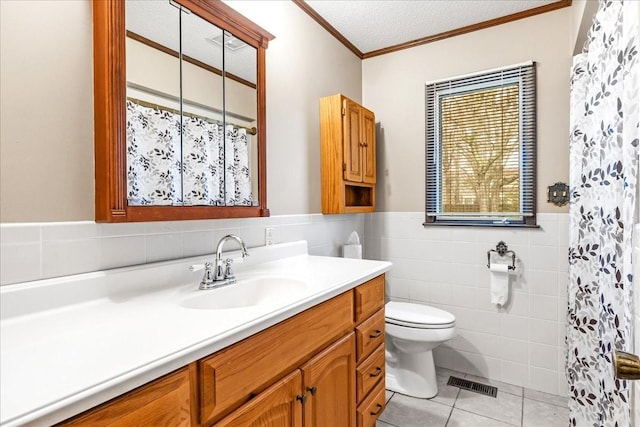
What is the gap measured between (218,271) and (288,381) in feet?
1.71

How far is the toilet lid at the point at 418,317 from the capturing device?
204cm

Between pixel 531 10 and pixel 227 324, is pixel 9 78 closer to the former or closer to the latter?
pixel 227 324

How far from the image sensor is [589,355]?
138cm

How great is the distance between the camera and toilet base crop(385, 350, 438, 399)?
2.13 meters

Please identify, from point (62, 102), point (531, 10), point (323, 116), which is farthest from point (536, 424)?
point (62, 102)

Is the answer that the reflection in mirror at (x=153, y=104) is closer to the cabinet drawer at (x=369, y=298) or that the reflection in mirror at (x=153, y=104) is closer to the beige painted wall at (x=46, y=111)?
the beige painted wall at (x=46, y=111)

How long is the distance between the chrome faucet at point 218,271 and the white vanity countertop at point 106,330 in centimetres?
5

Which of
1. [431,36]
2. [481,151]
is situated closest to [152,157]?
[481,151]

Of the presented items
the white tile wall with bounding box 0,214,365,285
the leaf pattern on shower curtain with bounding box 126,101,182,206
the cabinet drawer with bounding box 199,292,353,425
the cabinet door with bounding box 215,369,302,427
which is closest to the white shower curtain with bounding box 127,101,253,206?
the leaf pattern on shower curtain with bounding box 126,101,182,206

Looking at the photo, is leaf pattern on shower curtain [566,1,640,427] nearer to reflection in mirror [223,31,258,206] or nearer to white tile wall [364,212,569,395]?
white tile wall [364,212,569,395]

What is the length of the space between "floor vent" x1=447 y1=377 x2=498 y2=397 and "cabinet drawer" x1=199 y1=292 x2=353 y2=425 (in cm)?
144

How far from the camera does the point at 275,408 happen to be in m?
1.02

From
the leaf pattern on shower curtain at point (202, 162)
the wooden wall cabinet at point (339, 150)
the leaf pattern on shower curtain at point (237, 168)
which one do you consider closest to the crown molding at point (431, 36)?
the wooden wall cabinet at point (339, 150)

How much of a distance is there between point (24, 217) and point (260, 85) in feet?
3.72
